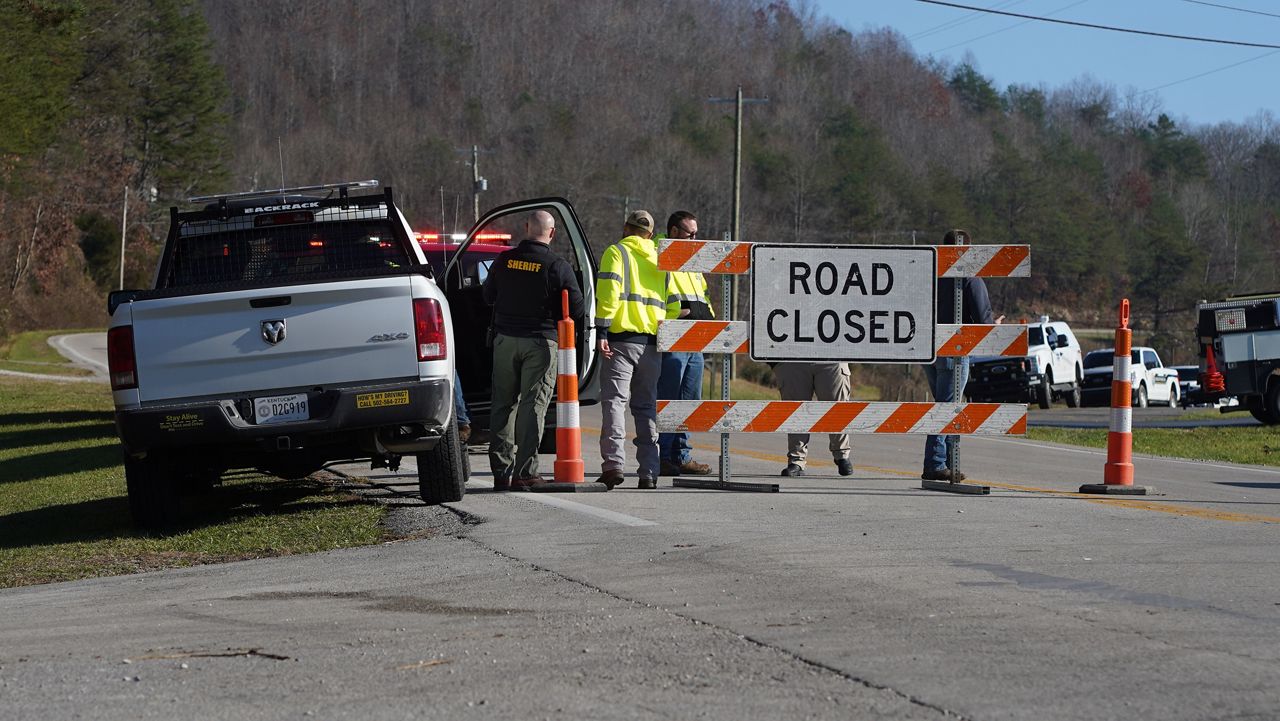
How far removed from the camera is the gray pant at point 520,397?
1085cm

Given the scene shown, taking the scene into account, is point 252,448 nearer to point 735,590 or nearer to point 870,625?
point 735,590

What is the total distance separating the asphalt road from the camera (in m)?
4.78

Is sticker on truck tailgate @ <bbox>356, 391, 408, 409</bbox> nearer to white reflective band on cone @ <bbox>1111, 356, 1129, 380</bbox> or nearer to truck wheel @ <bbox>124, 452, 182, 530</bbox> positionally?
truck wheel @ <bbox>124, 452, 182, 530</bbox>

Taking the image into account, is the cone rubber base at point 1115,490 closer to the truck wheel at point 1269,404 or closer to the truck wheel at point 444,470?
the truck wheel at point 444,470

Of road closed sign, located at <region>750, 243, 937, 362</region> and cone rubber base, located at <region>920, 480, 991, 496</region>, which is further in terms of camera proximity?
road closed sign, located at <region>750, 243, 937, 362</region>

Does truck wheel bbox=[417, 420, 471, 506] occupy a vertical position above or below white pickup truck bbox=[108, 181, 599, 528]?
below

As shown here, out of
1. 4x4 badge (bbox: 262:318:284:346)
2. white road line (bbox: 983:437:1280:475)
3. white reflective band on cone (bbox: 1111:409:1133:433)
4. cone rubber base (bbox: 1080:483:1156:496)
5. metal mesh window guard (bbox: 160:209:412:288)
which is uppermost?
metal mesh window guard (bbox: 160:209:412:288)

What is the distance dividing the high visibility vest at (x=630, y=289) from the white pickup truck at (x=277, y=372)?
5.83 feet

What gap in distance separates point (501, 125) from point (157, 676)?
12340 cm

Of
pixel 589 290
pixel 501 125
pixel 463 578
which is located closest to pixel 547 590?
pixel 463 578

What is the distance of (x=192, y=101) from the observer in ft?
285

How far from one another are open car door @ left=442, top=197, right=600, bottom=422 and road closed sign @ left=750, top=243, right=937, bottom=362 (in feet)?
4.64

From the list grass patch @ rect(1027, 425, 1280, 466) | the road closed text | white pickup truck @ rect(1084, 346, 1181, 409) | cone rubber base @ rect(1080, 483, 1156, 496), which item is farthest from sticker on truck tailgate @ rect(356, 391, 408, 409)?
white pickup truck @ rect(1084, 346, 1181, 409)

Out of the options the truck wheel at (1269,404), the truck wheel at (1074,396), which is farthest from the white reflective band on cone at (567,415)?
the truck wheel at (1074,396)
